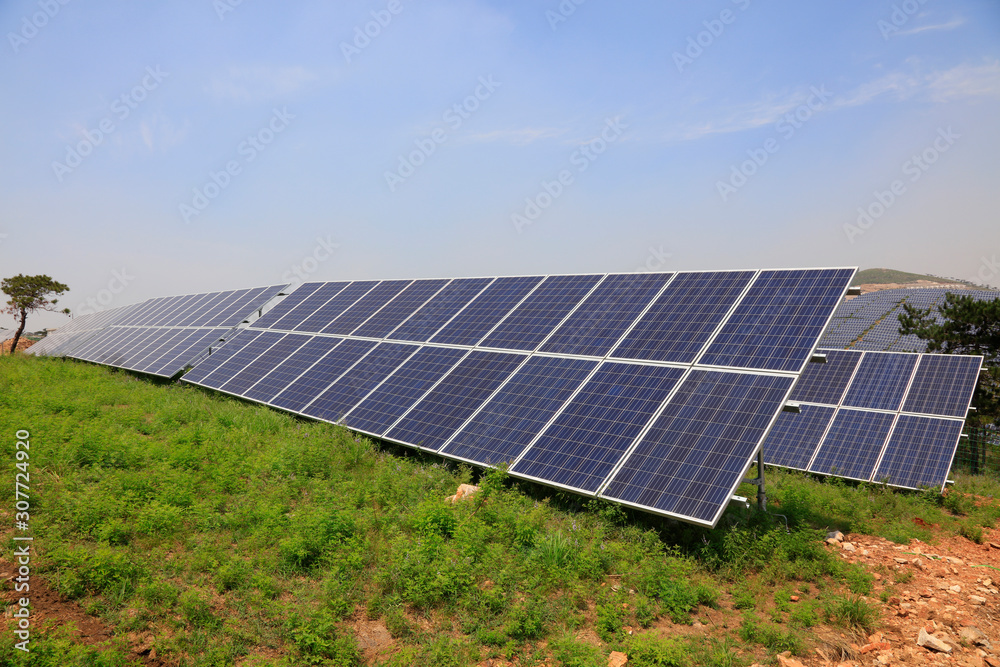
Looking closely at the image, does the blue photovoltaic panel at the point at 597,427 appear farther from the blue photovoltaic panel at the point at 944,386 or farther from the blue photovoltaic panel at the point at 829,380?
the blue photovoltaic panel at the point at 944,386

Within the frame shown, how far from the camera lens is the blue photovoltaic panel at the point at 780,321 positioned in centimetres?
1002

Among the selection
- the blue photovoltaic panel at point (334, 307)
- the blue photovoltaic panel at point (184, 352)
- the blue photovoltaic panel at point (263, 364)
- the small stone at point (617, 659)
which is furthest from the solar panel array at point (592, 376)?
the blue photovoltaic panel at point (184, 352)

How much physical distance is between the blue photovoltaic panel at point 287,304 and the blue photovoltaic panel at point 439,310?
27.7 ft

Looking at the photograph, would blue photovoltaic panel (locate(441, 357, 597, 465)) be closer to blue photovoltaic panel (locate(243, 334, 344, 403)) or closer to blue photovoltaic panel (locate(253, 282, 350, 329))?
blue photovoltaic panel (locate(243, 334, 344, 403))

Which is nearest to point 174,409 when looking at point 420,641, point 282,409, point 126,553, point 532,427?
point 282,409

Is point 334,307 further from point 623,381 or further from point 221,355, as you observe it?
point 623,381

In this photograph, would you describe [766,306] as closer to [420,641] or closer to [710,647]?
[710,647]

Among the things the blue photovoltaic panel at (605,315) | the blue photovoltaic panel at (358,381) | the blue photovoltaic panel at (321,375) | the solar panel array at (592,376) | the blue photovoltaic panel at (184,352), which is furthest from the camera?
the blue photovoltaic panel at (184,352)

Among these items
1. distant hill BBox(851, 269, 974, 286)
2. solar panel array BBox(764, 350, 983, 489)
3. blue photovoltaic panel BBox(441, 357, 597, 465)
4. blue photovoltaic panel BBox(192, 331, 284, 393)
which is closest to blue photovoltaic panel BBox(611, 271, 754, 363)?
blue photovoltaic panel BBox(441, 357, 597, 465)

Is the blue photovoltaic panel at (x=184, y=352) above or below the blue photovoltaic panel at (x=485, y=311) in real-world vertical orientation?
below

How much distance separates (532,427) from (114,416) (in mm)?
11797

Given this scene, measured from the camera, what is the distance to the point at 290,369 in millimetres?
18906

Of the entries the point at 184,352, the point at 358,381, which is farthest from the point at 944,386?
the point at 184,352

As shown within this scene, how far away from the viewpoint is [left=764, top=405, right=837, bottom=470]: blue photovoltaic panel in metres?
15.1
